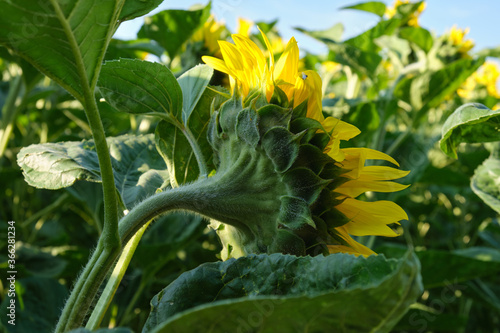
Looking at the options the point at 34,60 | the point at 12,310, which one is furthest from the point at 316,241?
the point at 12,310

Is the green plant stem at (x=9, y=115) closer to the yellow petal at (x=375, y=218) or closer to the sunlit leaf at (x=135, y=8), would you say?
the sunlit leaf at (x=135, y=8)

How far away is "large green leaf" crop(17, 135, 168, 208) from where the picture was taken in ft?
2.38

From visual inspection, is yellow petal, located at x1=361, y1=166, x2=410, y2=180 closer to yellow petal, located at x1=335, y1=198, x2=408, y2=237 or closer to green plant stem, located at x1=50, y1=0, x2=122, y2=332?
yellow petal, located at x1=335, y1=198, x2=408, y2=237

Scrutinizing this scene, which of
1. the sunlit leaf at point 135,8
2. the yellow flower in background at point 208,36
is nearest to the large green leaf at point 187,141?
the sunlit leaf at point 135,8

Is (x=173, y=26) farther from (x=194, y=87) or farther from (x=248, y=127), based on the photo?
(x=248, y=127)

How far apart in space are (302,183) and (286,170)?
3 centimetres

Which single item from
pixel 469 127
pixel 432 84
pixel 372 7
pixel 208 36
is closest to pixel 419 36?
pixel 372 7

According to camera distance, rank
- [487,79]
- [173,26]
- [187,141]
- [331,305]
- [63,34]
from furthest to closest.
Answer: [487,79]
[173,26]
[187,141]
[63,34]
[331,305]

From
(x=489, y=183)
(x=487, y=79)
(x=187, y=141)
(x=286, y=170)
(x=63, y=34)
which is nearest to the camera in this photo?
(x=63, y=34)

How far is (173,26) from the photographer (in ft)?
5.12

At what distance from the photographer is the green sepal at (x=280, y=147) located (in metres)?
0.60

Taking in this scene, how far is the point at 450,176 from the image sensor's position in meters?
1.73

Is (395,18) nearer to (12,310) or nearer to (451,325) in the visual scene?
(451,325)

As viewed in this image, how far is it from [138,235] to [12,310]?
16.5 inches
